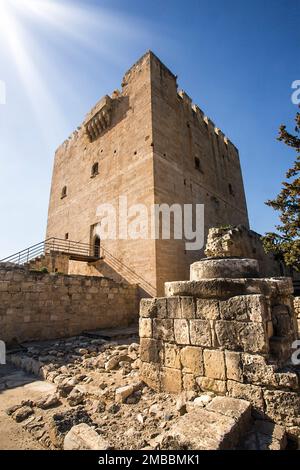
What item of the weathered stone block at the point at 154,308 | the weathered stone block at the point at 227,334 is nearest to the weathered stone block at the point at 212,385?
the weathered stone block at the point at 227,334

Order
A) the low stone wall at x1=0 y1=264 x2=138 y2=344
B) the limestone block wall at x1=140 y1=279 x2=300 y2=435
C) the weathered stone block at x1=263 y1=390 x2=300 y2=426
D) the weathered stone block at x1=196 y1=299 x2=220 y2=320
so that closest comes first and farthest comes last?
the weathered stone block at x1=263 y1=390 x2=300 y2=426 → the limestone block wall at x1=140 y1=279 x2=300 y2=435 → the weathered stone block at x1=196 y1=299 x2=220 y2=320 → the low stone wall at x1=0 y1=264 x2=138 y2=344

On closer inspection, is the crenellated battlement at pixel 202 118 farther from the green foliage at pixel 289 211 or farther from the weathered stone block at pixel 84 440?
the weathered stone block at pixel 84 440

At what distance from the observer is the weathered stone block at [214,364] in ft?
8.23

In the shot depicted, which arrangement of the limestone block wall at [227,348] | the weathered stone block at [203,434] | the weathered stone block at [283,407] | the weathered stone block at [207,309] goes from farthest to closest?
the weathered stone block at [207,309]
the limestone block wall at [227,348]
the weathered stone block at [283,407]
the weathered stone block at [203,434]

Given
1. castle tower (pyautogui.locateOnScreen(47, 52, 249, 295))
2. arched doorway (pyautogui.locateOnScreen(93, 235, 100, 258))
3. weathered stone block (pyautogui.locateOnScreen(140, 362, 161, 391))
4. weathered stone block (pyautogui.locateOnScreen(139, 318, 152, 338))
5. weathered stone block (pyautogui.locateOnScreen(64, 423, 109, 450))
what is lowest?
weathered stone block (pyautogui.locateOnScreen(64, 423, 109, 450))

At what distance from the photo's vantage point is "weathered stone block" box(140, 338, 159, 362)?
3121 millimetres

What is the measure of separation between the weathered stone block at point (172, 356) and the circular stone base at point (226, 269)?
2.99 feet

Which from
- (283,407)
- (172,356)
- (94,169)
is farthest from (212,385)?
(94,169)

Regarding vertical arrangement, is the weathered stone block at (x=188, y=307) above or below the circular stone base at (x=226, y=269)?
below

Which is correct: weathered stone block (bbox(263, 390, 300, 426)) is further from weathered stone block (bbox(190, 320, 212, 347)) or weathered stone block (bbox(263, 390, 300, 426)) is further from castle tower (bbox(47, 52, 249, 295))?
castle tower (bbox(47, 52, 249, 295))

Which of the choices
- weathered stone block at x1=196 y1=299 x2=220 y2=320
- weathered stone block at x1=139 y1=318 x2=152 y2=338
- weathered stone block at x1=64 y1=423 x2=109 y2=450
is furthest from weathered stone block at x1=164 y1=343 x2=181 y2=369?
weathered stone block at x1=64 y1=423 x2=109 y2=450

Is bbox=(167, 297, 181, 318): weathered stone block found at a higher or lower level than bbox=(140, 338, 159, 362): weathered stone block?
higher

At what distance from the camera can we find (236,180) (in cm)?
1909

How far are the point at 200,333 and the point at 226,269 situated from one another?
0.85m
